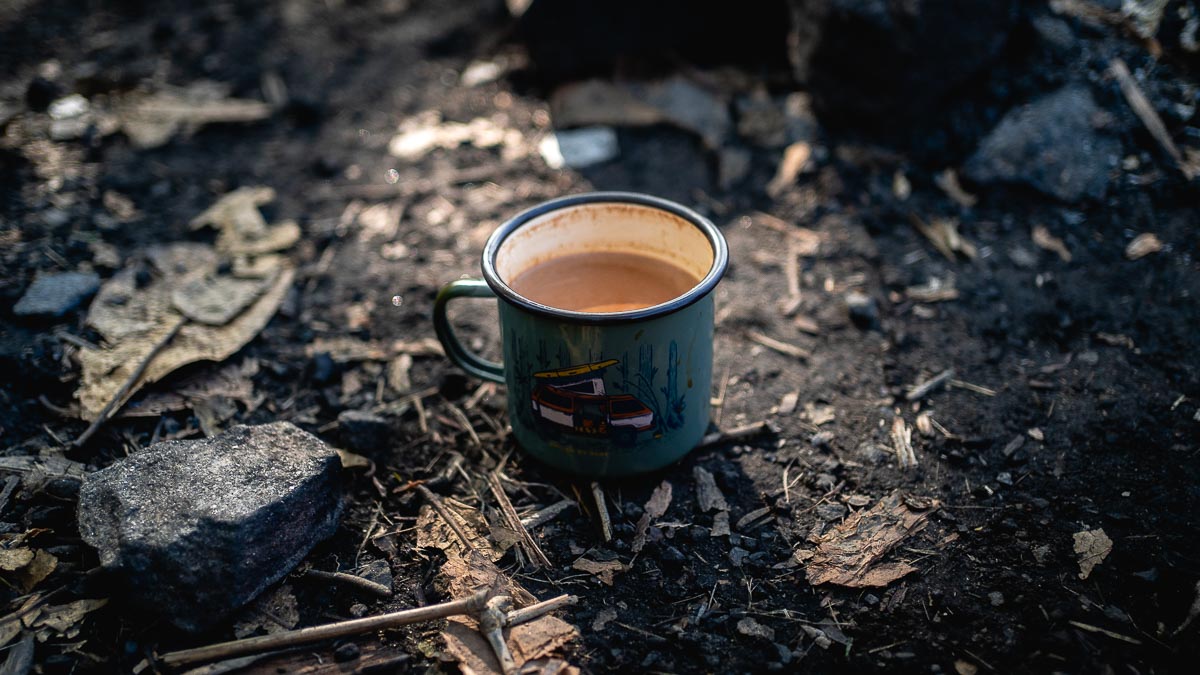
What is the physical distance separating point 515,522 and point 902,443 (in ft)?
4.73

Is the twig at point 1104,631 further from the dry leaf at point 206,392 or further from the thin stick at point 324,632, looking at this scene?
the dry leaf at point 206,392

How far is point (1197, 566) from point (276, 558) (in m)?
2.74

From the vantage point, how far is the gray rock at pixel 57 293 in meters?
3.31

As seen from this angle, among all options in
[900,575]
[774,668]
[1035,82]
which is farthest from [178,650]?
[1035,82]

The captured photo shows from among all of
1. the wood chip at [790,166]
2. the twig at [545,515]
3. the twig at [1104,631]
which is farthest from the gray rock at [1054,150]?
the twig at [545,515]

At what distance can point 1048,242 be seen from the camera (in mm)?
3746

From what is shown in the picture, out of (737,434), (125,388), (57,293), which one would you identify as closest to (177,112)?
(57,293)

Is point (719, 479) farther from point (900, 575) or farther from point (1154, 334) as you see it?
point (1154, 334)

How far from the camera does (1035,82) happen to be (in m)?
4.19

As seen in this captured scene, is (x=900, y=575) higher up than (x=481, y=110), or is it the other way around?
(x=481, y=110)

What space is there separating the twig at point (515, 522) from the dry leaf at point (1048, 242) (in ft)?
9.05

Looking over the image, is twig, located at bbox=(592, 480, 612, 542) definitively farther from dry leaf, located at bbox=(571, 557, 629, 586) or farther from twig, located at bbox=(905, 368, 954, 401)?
twig, located at bbox=(905, 368, 954, 401)

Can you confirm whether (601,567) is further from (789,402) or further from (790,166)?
(790,166)

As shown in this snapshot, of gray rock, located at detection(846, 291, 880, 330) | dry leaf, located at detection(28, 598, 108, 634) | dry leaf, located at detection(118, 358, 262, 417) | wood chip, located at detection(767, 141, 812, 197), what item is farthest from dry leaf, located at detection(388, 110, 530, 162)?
dry leaf, located at detection(28, 598, 108, 634)
